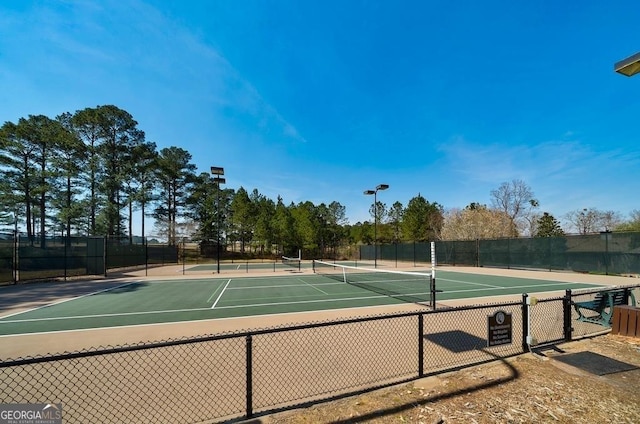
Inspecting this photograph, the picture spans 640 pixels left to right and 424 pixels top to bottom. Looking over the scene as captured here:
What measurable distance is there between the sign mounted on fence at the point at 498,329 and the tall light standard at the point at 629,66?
4079 millimetres

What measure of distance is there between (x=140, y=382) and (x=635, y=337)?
31.2 ft

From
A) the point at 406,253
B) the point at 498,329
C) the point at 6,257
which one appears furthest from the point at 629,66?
the point at 406,253

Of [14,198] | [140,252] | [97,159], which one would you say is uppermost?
[97,159]

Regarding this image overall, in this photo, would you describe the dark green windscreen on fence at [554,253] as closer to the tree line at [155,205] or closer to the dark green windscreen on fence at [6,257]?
the tree line at [155,205]

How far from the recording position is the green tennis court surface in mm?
8865

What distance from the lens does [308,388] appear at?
4293mm

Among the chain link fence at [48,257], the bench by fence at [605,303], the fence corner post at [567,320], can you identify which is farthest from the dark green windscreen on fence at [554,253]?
the chain link fence at [48,257]

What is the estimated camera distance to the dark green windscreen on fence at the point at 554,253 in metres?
18.8

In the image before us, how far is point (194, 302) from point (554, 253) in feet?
82.7

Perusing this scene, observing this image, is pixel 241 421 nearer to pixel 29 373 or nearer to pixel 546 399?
pixel 546 399

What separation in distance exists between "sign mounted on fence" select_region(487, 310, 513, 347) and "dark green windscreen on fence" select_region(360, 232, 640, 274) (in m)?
21.2

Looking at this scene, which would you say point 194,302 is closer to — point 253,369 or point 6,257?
point 253,369

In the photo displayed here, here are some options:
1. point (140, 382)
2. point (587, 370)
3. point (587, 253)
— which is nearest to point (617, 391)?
point (587, 370)

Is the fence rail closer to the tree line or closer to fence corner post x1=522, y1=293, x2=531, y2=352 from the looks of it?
fence corner post x1=522, y1=293, x2=531, y2=352
